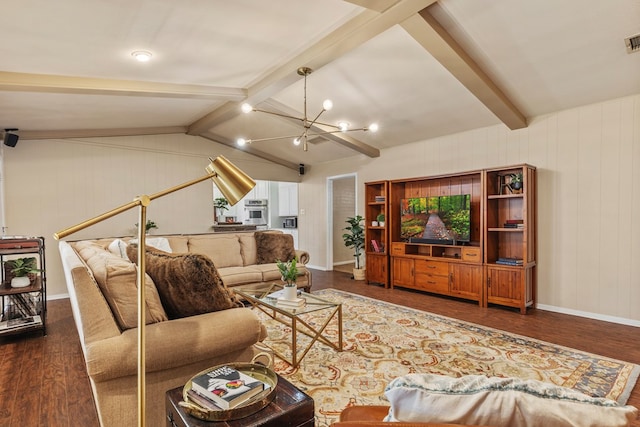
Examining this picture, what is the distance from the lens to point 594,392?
234 centimetres

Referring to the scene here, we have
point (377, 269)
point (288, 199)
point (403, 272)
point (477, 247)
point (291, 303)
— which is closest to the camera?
point (291, 303)

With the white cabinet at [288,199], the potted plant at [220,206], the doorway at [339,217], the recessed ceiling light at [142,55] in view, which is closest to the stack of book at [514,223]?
the doorway at [339,217]

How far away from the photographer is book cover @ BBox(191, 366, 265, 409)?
1190 millimetres

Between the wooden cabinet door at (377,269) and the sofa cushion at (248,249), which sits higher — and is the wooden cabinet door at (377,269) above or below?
below

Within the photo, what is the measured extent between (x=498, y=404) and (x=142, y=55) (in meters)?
3.61

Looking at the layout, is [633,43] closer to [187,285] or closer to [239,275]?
[187,285]

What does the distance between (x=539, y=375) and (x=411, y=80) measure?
3.13 meters

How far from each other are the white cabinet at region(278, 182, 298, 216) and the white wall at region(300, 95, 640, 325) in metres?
4.82

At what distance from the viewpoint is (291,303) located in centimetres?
298

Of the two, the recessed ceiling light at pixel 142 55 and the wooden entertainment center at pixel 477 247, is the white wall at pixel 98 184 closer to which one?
the recessed ceiling light at pixel 142 55

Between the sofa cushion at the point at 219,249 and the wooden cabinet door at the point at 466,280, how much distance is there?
3.13 meters

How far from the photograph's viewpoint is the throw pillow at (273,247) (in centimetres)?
535

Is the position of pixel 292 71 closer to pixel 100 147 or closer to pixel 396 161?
pixel 396 161

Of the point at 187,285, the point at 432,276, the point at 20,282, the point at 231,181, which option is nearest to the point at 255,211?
the point at 432,276
